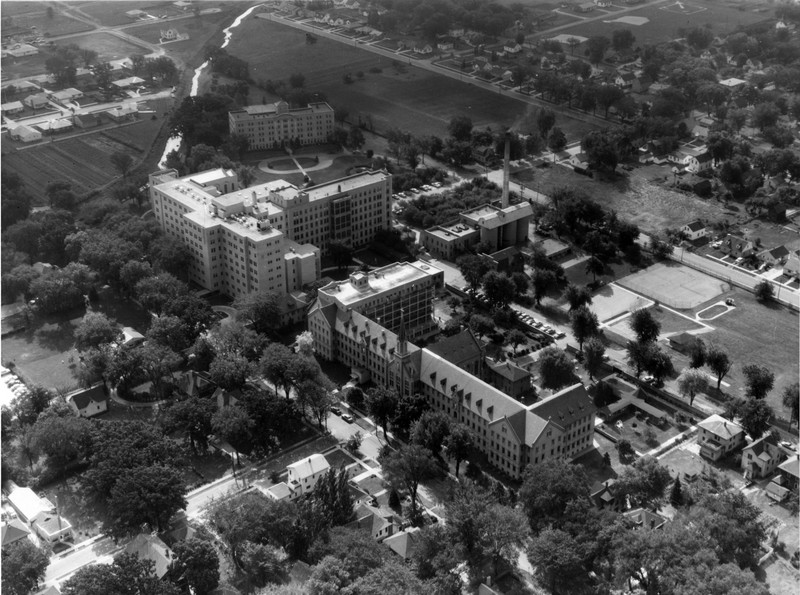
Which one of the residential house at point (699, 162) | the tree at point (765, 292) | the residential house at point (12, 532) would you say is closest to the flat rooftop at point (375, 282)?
the residential house at point (12, 532)

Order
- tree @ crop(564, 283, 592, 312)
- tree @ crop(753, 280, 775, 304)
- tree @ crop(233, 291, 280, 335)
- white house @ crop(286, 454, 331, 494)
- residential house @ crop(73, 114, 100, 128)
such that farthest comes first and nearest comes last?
residential house @ crop(73, 114, 100, 128)
tree @ crop(753, 280, 775, 304)
tree @ crop(564, 283, 592, 312)
tree @ crop(233, 291, 280, 335)
white house @ crop(286, 454, 331, 494)

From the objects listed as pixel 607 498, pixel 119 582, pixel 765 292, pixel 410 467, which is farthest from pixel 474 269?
pixel 119 582

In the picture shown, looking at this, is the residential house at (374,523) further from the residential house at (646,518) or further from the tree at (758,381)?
the tree at (758,381)

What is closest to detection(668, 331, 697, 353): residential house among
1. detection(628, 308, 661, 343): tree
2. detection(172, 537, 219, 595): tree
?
detection(628, 308, 661, 343): tree

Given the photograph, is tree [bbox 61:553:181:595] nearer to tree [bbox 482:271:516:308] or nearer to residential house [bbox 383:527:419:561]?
residential house [bbox 383:527:419:561]

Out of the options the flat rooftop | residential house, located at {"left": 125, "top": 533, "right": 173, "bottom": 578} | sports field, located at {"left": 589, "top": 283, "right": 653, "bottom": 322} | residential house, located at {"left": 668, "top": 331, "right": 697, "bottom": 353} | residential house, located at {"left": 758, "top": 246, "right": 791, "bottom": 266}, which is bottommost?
sports field, located at {"left": 589, "top": 283, "right": 653, "bottom": 322}
